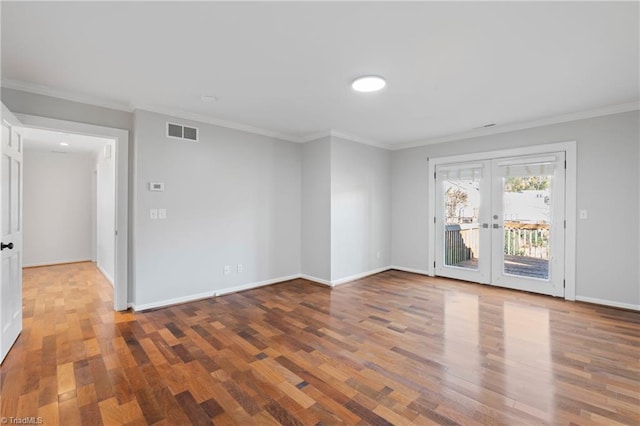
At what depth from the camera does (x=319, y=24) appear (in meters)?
2.06

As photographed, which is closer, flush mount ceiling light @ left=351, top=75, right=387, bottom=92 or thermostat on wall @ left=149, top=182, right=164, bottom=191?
flush mount ceiling light @ left=351, top=75, right=387, bottom=92

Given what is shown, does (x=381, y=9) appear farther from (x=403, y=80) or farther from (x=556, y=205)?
(x=556, y=205)

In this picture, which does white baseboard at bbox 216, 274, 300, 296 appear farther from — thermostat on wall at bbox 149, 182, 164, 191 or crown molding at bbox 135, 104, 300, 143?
crown molding at bbox 135, 104, 300, 143

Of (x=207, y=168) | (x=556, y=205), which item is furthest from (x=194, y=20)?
(x=556, y=205)

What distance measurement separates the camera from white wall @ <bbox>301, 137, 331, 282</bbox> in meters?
4.90

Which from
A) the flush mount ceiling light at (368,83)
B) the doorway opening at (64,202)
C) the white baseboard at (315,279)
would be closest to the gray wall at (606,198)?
the flush mount ceiling light at (368,83)

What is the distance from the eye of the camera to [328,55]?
2.48 meters

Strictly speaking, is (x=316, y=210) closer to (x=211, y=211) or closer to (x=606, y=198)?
(x=211, y=211)

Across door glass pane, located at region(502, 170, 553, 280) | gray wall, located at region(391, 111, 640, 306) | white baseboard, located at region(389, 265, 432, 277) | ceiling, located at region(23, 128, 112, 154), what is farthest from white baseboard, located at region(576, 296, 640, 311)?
ceiling, located at region(23, 128, 112, 154)

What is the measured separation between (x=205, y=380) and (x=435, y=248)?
14.6 ft

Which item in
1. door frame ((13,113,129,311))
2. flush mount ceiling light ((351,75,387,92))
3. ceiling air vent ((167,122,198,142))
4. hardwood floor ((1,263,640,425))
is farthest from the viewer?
ceiling air vent ((167,122,198,142))

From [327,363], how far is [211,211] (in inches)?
107

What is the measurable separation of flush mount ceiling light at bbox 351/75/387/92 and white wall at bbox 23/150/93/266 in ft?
22.8

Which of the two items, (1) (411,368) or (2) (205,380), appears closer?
(2) (205,380)
